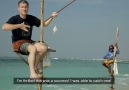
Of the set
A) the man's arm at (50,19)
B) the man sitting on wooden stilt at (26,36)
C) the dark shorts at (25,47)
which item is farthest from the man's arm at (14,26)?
the man's arm at (50,19)

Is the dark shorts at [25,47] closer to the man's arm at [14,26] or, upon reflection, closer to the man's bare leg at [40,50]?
the man's bare leg at [40,50]

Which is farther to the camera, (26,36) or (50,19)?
(50,19)

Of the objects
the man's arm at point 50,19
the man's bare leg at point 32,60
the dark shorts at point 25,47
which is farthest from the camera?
the man's arm at point 50,19

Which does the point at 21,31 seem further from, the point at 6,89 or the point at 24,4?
the point at 6,89

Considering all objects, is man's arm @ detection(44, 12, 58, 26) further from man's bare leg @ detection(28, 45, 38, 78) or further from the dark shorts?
man's bare leg @ detection(28, 45, 38, 78)

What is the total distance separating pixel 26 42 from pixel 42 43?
1.27 feet

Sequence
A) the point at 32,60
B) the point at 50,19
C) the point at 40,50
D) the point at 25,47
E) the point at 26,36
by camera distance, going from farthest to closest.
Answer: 1. the point at 50,19
2. the point at 26,36
3. the point at 25,47
4. the point at 40,50
5. the point at 32,60

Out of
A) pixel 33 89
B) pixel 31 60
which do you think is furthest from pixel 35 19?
pixel 33 89

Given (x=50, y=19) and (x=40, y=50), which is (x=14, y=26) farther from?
(x=50, y=19)

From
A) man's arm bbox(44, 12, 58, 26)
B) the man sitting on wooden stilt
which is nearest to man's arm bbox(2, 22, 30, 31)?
the man sitting on wooden stilt

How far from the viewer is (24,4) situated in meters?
5.64

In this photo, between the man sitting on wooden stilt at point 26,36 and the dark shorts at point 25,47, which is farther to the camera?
the dark shorts at point 25,47

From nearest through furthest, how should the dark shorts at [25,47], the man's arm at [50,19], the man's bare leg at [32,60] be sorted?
the man's bare leg at [32,60], the dark shorts at [25,47], the man's arm at [50,19]

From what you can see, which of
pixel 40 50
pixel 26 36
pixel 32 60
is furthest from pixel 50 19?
pixel 32 60
